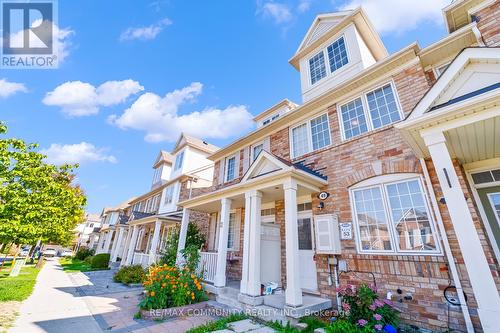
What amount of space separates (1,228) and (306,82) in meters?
13.8

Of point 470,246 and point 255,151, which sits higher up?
Result: point 255,151

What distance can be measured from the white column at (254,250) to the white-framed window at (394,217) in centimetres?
270

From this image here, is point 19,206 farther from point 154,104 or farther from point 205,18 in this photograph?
point 205,18

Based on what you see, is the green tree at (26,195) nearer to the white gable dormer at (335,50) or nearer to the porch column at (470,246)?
the white gable dormer at (335,50)

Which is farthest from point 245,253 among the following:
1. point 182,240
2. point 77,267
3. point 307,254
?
point 77,267

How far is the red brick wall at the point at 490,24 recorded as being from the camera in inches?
201

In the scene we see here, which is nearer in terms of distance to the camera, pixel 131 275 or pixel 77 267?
pixel 131 275

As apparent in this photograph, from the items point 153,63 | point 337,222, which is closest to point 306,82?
point 337,222

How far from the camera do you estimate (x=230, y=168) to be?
11.3 m

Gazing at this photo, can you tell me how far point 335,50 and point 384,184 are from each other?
6120mm

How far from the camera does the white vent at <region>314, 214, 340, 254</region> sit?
561 centimetres

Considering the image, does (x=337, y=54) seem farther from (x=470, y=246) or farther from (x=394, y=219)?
(x=470, y=246)

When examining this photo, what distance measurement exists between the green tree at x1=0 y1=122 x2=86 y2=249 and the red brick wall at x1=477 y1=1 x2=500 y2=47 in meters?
16.7

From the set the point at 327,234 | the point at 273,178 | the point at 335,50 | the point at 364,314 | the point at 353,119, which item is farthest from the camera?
the point at 335,50
